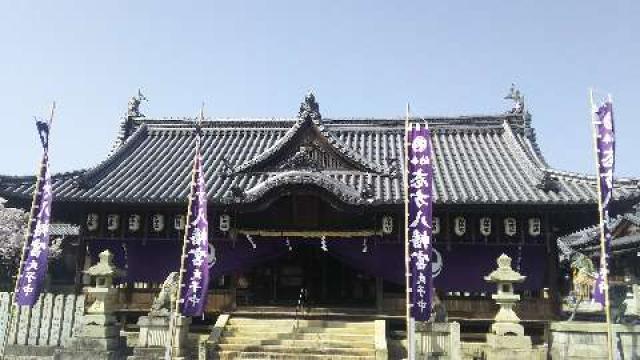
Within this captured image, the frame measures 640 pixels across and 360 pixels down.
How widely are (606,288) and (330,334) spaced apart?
30.1 feet

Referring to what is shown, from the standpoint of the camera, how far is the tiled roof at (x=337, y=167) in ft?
62.4

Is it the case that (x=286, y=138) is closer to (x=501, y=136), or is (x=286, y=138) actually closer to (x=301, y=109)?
(x=301, y=109)

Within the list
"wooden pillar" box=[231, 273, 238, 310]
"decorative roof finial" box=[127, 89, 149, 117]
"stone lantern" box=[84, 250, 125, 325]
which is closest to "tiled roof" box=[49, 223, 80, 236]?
"decorative roof finial" box=[127, 89, 149, 117]

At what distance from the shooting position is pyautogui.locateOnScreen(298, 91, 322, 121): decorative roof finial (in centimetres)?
2212

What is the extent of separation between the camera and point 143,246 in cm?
2098

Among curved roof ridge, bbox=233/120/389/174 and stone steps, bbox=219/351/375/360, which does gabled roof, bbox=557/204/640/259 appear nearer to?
curved roof ridge, bbox=233/120/389/174

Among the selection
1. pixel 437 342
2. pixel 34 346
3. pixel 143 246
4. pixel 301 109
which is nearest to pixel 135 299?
pixel 143 246

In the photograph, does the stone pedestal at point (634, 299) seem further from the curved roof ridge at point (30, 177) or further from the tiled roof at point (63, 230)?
the tiled roof at point (63, 230)

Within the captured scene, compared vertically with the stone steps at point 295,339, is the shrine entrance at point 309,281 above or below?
above

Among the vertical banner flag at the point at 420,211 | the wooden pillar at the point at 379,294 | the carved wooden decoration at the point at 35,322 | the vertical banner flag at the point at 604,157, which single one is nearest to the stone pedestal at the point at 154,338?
the carved wooden decoration at the point at 35,322

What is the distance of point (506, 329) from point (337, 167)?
374 inches

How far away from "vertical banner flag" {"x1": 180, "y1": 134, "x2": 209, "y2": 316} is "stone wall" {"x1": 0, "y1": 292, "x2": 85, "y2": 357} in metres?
4.66

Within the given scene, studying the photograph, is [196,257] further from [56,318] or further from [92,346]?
[56,318]

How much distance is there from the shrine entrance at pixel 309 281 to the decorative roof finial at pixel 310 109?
5.44 m
